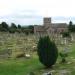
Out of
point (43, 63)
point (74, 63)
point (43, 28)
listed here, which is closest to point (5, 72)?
point (43, 63)

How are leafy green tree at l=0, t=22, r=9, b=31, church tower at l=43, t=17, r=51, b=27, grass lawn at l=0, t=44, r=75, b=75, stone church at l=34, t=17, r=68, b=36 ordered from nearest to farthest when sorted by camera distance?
grass lawn at l=0, t=44, r=75, b=75, leafy green tree at l=0, t=22, r=9, b=31, stone church at l=34, t=17, r=68, b=36, church tower at l=43, t=17, r=51, b=27

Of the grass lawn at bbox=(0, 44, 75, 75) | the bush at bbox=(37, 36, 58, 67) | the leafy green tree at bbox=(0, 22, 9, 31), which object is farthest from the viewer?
the leafy green tree at bbox=(0, 22, 9, 31)

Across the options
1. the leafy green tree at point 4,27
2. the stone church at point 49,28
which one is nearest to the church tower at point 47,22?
the stone church at point 49,28

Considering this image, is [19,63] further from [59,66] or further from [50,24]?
[50,24]

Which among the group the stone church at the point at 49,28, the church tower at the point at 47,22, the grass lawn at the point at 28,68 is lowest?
the grass lawn at the point at 28,68

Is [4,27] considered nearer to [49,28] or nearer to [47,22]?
[49,28]

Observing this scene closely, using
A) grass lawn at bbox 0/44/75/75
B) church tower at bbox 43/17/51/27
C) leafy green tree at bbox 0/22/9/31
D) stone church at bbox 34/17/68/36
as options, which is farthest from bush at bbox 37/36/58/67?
church tower at bbox 43/17/51/27

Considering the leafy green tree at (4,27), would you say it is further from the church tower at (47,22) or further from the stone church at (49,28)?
the church tower at (47,22)

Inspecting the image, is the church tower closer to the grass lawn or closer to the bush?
the grass lawn

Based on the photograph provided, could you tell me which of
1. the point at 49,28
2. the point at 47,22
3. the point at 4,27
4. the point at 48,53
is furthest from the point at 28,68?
the point at 47,22

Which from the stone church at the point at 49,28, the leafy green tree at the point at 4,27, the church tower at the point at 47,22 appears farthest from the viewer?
the church tower at the point at 47,22

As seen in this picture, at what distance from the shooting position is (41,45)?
2289cm

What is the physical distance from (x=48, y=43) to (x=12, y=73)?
3561 millimetres

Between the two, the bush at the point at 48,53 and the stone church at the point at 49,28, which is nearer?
the bush at the point at 48,53
